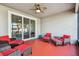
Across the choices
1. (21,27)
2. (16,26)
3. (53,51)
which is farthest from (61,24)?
(53,51)

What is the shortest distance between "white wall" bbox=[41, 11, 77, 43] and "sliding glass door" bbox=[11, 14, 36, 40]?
4.66ft

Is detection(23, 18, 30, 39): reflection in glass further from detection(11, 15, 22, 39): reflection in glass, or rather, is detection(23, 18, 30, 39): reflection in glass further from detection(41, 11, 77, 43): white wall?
detection(41, 11, 77, 43): white wall

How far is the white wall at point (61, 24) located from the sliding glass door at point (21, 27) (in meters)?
1.42

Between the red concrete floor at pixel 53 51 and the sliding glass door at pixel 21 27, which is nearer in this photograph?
the red concrete floor at pixel 53 51

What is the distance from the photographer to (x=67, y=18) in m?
9.80

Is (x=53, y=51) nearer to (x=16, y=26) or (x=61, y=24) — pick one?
(x=16, y=26)

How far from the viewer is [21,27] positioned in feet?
25.5

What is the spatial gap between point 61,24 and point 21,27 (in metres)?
3.98

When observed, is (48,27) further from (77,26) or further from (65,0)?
(65,0)

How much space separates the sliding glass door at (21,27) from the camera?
6.83m

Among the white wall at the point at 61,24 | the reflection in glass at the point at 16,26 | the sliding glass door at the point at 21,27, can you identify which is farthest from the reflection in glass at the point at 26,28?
the white wall at the point at 61,24

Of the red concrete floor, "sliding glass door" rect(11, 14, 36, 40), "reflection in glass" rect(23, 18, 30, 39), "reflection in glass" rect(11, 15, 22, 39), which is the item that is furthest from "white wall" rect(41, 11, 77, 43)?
the red concrete floor

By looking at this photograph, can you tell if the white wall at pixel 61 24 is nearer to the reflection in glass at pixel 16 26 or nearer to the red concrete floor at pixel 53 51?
the reflection in glass at pixel 16 26

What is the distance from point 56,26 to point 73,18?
1.65 m
